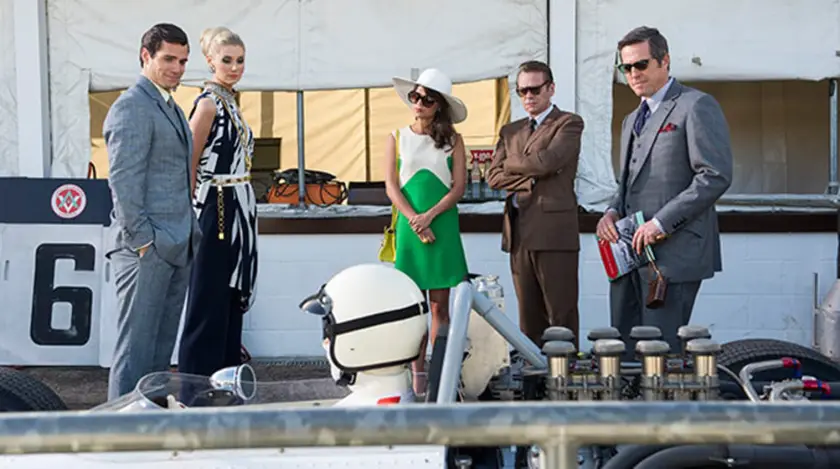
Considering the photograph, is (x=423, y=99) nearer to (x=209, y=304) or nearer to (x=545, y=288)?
(x=545, y=288)

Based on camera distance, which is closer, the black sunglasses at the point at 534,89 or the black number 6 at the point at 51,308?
the black sunglasses at the point at 534,89

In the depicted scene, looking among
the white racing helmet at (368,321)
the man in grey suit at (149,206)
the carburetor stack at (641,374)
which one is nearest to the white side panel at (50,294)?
the man in grey suit at (149,206)

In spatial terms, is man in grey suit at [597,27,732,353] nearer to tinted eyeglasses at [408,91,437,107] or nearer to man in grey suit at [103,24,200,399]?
tinted eyeglasses at [408,91,437,107]

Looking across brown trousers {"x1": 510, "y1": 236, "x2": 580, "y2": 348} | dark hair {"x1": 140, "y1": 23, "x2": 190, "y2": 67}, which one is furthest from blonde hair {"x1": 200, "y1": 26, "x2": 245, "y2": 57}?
brown trousers {"x1": 510, "y1": 236, "x2": 580, "y2": 348}

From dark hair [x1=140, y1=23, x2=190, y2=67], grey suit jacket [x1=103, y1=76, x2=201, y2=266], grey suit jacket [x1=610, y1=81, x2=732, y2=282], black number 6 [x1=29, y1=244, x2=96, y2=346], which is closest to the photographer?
grey suit jacket [x1=610, y1=81, x2=732, y2=282]

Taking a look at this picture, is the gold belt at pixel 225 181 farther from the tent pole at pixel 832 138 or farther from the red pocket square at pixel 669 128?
the tent pole at pixel 832 138

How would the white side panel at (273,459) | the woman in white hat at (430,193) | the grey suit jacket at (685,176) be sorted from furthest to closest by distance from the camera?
the woman in white hat at (430,193), the grey suit jacket at (685,176), the white side panel at (273,459)

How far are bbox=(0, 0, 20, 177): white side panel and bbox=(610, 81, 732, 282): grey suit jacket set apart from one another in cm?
460

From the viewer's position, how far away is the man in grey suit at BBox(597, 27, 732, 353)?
4.02 m

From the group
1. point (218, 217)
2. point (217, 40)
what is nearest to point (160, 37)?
point (217, 40)

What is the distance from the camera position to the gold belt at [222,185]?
15.2 ft

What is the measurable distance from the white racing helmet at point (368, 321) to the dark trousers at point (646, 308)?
4.66ft

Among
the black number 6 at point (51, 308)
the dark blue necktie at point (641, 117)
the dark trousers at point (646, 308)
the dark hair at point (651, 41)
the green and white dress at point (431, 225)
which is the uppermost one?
the dark hair at point (651, 41)

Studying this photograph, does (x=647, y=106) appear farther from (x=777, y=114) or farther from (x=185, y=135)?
(x=777, y=114)
